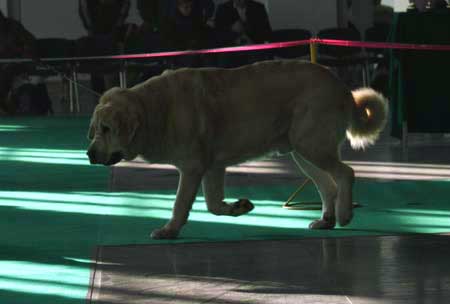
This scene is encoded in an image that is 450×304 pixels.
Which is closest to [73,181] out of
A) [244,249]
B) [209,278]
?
[244,249]

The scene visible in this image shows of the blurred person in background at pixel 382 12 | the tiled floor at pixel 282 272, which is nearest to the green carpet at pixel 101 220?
the tiled floor at pixel 282 272

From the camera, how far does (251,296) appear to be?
5.06 metres

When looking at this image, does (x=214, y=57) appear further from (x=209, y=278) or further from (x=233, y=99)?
(x=209, y=278)

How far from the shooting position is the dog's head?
6.32m

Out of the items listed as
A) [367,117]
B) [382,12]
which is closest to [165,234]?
[367,117]

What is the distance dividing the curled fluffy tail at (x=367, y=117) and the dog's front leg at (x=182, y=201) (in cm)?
108

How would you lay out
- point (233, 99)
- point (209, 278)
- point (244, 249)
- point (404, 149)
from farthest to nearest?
point (404, 149) < point (233, 99) < point (244, 249) < point (209, 278)

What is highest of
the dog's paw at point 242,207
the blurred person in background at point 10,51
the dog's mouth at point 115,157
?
the dog's mouth at point 115,157

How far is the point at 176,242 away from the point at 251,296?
1504mm

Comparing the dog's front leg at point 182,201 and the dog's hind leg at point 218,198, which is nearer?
the dog's front leg at point 182,201

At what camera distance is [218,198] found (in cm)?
692

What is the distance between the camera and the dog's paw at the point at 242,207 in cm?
690

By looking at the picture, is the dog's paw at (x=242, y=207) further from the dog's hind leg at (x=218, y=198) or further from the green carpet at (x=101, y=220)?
the green carpet at (x=101, y=220)

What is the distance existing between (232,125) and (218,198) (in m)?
0.51
